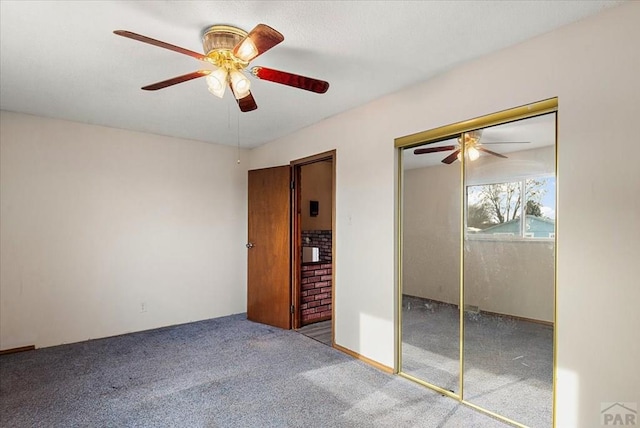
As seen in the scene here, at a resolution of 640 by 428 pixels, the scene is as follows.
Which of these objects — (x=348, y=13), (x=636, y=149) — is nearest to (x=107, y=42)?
(x=348, y=13)

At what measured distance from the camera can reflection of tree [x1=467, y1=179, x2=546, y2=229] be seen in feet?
7.22

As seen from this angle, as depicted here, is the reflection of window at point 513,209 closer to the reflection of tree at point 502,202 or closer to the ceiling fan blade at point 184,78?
the reflection of tree at point 502,202

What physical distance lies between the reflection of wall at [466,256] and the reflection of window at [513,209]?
0.23 ft

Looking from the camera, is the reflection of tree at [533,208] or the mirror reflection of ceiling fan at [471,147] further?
the mirror reflection of ceiling fan at [471,147]

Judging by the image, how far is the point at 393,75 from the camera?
267cm

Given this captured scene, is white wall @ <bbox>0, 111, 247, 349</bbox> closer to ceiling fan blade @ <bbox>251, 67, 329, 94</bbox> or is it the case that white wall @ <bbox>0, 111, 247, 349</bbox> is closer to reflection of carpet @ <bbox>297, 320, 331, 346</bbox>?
reflection of carpet @ <bbox>297, 320, 331, 346</bbox>

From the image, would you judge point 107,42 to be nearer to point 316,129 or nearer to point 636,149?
point 316,129

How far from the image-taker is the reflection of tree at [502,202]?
7.22 ft

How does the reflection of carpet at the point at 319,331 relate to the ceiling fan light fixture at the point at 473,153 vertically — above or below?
below

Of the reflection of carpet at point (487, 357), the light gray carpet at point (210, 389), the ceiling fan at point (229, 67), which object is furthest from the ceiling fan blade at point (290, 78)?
the light gray carpet at point (210, 389)

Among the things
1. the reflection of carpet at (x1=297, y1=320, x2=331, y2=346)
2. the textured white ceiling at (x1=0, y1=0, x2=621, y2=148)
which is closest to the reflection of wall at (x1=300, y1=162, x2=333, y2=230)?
the reflection of carpet at (x1=297, y1=320, x2=331, y2=346)

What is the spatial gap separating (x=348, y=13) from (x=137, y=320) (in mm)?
4093

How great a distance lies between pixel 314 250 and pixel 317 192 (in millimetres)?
979

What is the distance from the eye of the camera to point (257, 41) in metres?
1.69
